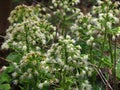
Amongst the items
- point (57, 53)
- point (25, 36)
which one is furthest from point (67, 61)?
point (25, 36)

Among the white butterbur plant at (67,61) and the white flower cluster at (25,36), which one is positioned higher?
the white flower cluster at (25,36)

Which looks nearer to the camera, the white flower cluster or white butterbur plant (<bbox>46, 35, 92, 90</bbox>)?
white butterbur plant (<bbox>46, 35, 92, 90</bbox>)

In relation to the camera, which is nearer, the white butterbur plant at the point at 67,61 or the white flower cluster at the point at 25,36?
the white butterbur plant at the point at 67,61

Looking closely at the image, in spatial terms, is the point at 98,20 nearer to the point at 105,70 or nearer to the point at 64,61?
the point at 64,61

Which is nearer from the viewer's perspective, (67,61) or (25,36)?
(67,61)

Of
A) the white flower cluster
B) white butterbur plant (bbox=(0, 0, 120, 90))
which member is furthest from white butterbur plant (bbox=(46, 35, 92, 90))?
the white flower cluster

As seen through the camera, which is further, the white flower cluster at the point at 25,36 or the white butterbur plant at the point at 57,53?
the white flower cluster at the point at 25,36

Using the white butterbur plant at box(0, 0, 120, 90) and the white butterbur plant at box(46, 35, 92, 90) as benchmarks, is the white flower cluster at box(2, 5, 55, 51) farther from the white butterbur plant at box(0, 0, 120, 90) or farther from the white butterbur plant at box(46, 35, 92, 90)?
the white butterbur plant at box(46, 35, 92, 90)

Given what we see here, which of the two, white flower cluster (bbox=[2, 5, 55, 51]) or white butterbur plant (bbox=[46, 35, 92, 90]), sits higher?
white flower cluster (bbox=[2, 5, 55, 51])

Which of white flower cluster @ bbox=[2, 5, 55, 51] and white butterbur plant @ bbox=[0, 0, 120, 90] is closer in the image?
white butterbur plant @ bbox=[0, 0, 120, 90]

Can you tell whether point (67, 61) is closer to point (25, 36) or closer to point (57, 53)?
point (57, 53)

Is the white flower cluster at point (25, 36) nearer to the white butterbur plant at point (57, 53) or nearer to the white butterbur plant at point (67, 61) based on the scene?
the white butterbur plant at point (57, 53)

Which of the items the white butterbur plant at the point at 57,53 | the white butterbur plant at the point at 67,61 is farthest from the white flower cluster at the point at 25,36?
the white butterbur plant at the point at 67,61
